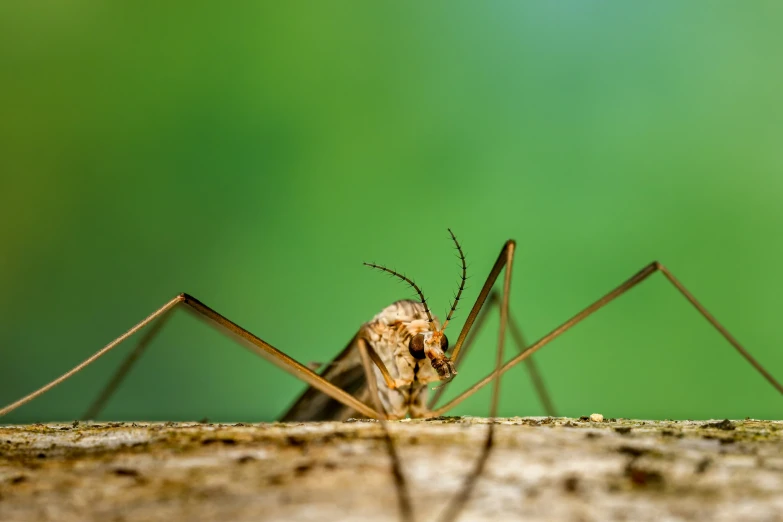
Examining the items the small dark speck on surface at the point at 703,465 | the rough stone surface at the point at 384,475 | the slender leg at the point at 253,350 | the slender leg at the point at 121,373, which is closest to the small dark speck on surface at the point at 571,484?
the rough stone surface at the point at 384,475

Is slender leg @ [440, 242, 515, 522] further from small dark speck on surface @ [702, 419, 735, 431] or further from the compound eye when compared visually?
small dark speck on surface @ [702, 419, 735, 431]

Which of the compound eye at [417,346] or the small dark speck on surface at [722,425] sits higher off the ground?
the small dark speck on surface at [722,425]

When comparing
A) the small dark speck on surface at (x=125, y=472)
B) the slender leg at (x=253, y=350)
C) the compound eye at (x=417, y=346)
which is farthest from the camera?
the compound eye at (x=417, y=346)

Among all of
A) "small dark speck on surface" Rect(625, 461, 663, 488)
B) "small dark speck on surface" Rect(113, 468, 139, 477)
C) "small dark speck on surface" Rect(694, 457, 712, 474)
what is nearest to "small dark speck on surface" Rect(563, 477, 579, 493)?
"small dark speck on surface" Rect(625, 461, 663, 488)

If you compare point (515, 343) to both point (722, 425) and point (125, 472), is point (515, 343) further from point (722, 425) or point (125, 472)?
point (125, 472)

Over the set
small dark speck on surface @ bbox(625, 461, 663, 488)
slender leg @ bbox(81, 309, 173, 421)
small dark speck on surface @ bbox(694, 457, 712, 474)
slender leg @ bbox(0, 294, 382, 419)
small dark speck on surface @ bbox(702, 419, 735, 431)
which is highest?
small dark speck on surface @ bbox(702, 419, 735, 431)

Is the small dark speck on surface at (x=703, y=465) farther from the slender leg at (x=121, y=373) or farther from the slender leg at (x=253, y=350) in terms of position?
the slender leg at (x=121, y=373)

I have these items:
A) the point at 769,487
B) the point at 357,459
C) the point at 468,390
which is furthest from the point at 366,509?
the point at 468,390
